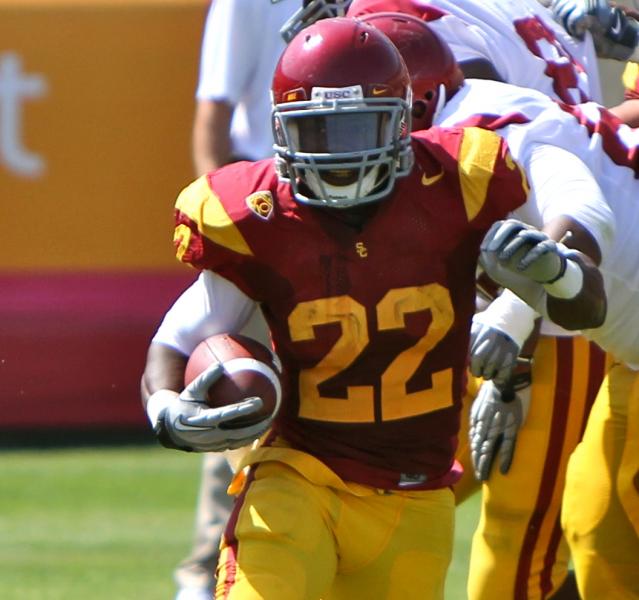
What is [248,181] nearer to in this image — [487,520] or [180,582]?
[487,520]

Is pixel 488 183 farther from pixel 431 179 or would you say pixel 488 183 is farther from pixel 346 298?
pixel 346 298

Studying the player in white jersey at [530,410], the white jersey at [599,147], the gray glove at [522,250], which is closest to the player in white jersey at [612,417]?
the white jersey at [599,147]

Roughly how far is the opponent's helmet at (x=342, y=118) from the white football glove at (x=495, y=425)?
0.95m

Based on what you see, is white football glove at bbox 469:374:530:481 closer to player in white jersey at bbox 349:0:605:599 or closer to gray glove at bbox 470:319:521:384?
player in white jersey at bbox 349:0:605:599

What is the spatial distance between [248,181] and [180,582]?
66.9 inches

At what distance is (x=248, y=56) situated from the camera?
189 inches

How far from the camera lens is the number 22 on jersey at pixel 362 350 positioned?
3.38 metres

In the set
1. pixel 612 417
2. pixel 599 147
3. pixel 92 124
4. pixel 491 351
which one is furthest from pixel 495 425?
pixel 92 124

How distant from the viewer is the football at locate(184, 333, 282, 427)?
3221 millimetres

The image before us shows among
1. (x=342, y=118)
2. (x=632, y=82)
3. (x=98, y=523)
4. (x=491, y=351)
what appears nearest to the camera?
A: (x=342, y=118)

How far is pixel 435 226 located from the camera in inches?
134

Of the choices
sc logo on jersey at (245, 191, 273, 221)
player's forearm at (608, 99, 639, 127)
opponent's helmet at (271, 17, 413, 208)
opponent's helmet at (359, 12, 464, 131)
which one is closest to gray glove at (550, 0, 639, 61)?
player's forearm at (608, 99, 639, 127)

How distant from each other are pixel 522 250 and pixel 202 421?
632mm

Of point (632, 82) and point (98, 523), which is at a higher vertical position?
point (632, 82)
